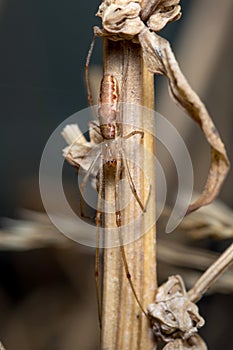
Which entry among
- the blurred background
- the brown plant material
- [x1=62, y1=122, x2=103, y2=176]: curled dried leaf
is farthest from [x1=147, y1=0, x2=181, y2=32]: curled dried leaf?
the blurred background

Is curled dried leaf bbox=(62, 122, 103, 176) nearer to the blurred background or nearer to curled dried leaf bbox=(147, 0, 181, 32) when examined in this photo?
curled dried leaf bbox=(147, 0, 181, 32)

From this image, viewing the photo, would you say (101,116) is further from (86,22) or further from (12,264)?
(86,22)

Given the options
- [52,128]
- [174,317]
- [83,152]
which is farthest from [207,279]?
[52,128]

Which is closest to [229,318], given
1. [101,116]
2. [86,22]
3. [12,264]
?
[12,264]

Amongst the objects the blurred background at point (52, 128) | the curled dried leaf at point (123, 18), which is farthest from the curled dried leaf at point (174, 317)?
the blurred background at point (52, 128)

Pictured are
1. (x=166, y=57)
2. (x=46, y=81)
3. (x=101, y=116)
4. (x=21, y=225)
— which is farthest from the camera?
(x=46, y=81)

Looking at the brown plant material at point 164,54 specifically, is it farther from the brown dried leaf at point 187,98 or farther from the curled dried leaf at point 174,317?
the curled dried leaf at point 174,317

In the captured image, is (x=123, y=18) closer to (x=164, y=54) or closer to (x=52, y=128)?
(x=164, y=54)
